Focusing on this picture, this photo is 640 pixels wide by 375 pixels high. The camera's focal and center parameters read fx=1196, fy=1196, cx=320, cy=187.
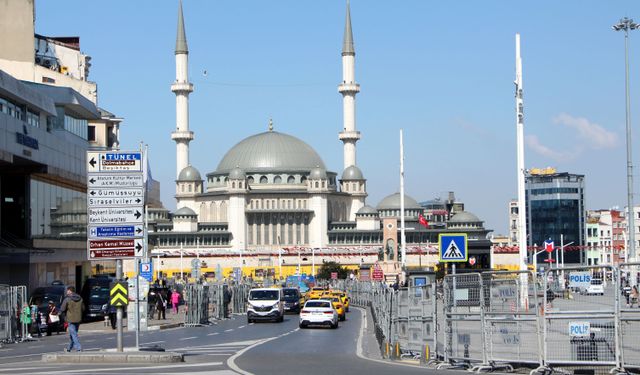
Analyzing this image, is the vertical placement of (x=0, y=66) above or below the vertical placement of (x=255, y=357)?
above

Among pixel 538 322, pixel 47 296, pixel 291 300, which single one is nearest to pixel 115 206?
pixel 538 322

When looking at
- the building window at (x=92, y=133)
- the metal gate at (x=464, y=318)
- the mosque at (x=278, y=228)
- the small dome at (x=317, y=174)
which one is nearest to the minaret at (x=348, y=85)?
the mosque at (x=278, y=228)

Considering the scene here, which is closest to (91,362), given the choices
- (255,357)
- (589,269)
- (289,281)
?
(255,357)

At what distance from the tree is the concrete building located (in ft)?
272

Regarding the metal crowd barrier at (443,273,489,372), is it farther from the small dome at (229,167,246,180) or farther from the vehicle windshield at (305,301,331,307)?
the small dome at (229,167,246,180)

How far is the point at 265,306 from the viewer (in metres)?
51.4

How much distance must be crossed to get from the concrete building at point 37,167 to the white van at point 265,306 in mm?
11763

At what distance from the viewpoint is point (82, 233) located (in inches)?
2872

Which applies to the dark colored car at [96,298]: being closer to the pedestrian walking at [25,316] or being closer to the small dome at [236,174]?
Result: the pedestrian walking at [25,316]

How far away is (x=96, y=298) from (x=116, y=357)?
30.3 m

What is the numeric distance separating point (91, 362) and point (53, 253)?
1631 inches

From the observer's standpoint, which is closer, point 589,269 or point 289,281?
point 589,269

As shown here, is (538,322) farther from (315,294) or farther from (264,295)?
(315,294)

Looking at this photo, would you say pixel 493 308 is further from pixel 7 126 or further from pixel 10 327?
pixel 7 126
